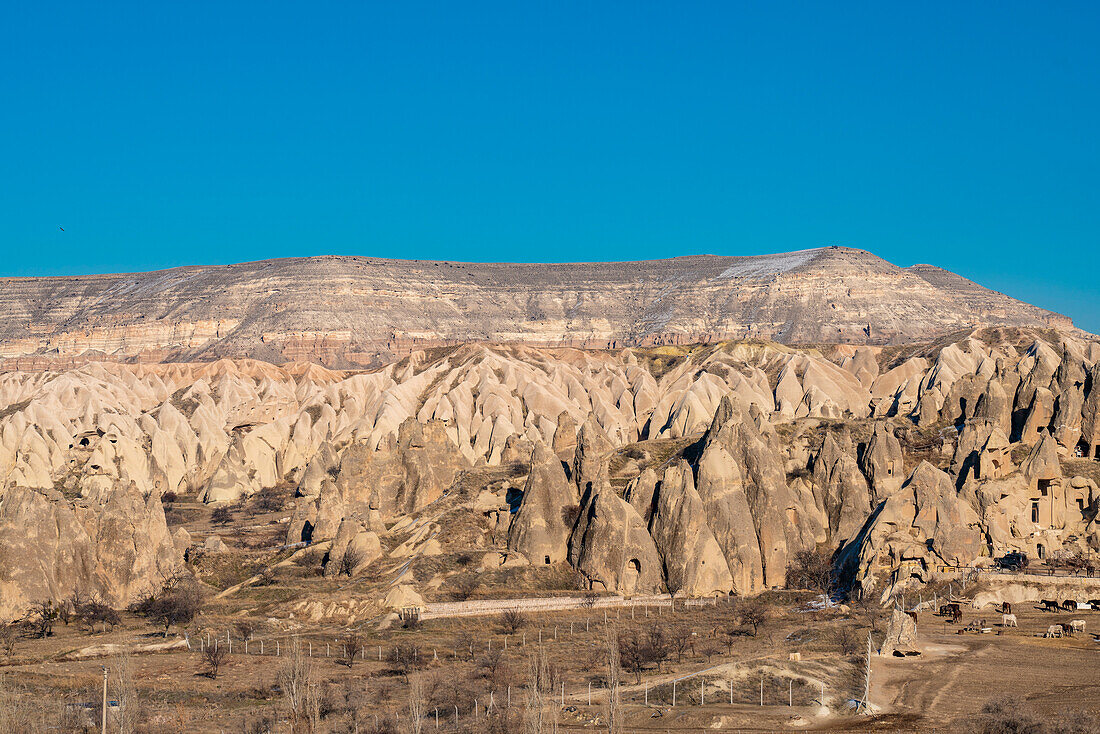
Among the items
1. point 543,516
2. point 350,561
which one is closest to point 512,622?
point 543,516

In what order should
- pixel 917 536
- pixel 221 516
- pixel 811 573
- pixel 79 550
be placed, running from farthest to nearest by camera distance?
pixel 221 516, pixel 811 573, pixel 917 536, pixel 79 550

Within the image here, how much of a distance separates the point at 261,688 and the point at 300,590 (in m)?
21.3

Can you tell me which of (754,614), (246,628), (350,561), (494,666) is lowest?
(494,666)

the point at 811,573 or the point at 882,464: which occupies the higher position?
the point at 882,464

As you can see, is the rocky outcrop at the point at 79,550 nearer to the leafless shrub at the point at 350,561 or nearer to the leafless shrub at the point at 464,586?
the leafless shrub at the point at 350,561

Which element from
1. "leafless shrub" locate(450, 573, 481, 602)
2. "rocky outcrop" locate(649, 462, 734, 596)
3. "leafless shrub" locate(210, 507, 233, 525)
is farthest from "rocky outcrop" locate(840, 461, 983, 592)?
"leafless shrub" locate(210, 507, 233, 525)

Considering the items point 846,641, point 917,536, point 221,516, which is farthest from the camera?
point 221,516

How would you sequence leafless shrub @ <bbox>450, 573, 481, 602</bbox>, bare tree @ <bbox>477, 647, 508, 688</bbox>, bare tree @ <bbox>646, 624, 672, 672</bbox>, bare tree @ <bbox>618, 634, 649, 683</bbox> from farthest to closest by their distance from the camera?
1. leafless shrub @ <bbox>450, 573, 481, 602</bbox>
2. bare tree @ <bbox>646, 624, 672, 672</bbox>
3. bare tree @ <bbox>618, 634, 649, 683</bbox>
4. bare tree @ <bbox>477, 647, 508, 688</bbox>

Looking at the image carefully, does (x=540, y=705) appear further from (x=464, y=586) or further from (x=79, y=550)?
(x=79, y=550)

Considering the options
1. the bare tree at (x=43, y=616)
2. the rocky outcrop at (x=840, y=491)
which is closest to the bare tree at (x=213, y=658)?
the bare tree at (x=43, y=616)

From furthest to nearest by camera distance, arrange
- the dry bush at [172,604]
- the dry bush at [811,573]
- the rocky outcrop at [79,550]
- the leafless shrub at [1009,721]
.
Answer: the dry bush at [811,573], the rocky outcrop at [79,550], the dry bush at [172,604], the leafless shrub at [1009,721]

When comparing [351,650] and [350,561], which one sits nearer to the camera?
[351,650]

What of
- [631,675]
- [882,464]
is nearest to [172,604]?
[631,675]

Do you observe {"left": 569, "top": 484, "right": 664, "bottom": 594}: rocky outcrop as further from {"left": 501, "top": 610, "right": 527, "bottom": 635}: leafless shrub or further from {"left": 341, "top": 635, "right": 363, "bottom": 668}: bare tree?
{"left": 341, "top": 635, "right": 363, "bottom": 668}: bare tree
